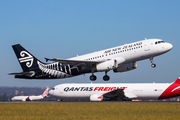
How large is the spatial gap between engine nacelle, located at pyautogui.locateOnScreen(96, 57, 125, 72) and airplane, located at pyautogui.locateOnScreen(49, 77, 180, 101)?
25035 millimetres

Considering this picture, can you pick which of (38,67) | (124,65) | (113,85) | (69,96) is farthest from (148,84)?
(38,67)

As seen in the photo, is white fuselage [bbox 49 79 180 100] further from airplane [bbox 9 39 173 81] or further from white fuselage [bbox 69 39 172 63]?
white fuselage [bbox 69 39 172 63]

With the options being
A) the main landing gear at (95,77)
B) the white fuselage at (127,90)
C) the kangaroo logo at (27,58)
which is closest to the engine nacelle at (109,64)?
the main landing gear at (95,77)

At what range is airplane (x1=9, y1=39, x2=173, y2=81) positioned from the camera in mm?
50844

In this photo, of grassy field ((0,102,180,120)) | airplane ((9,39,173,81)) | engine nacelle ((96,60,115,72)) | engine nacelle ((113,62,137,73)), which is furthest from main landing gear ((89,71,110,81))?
grassy field ((0,102,180,120))

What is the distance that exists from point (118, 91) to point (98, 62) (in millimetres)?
26280

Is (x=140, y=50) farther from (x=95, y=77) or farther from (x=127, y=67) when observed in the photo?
(x=95, y=77)

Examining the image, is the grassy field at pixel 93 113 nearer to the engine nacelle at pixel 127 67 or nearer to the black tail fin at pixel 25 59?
the engine nacelle at pixel 127 67

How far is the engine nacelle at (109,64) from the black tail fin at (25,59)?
48.7 feet

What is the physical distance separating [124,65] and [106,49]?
15.8 ft

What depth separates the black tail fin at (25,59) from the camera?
64062mm

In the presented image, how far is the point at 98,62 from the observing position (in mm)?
54406

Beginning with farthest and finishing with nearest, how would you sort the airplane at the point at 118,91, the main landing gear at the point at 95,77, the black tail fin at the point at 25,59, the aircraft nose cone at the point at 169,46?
1. the airplane at the point at 118,91
2. the black tail fin at the point at 25,59
3. the main landing gear at the point at 95,77
4. the aircraft nose cone at the point at 169,46

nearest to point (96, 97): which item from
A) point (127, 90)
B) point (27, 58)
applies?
point (127, 90)
